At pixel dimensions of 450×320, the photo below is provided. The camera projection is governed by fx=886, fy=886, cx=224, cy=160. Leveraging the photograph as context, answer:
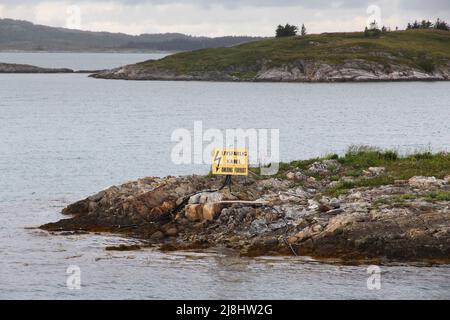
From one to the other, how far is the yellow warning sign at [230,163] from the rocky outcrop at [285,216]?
0.72 meters

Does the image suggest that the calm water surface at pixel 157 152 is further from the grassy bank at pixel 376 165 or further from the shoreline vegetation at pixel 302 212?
the grassy bank at pixel 376 165

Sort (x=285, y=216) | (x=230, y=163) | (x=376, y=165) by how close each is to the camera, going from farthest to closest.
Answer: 1. (x=376, y=165)
2. (x=230, y=163)
3. (x=285, y=216)

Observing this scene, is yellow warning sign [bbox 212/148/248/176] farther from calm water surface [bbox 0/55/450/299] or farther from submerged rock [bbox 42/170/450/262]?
calm water surface [bbox 0/55/450/299]

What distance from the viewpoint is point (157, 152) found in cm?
7294

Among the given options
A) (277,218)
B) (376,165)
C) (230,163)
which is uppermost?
(230,163)

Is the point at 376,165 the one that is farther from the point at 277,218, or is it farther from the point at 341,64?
the point at 341,64

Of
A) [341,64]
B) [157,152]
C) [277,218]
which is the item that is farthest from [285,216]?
[341,64]

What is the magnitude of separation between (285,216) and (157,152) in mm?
39015

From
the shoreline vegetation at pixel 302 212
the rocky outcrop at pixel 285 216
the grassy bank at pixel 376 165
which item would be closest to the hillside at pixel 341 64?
the grassy bank at pixel 376 165

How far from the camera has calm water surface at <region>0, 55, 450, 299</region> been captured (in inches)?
1174

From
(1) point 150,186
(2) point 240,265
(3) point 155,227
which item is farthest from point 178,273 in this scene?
(1) point 150,186

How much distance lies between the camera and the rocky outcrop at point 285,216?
32.4 metres

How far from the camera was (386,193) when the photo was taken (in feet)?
120

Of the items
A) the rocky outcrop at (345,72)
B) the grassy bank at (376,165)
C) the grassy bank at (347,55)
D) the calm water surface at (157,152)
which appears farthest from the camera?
the grassy bank at (347,55)
